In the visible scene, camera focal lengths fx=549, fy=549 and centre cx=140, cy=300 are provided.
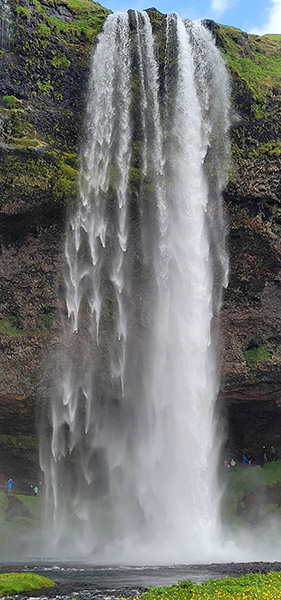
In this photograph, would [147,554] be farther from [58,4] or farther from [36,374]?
[58,4]

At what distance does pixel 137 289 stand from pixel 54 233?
5.78 m

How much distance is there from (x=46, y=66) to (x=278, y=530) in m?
29.5

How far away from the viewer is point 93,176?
106ft

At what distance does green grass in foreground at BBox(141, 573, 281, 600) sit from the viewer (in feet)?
39.0

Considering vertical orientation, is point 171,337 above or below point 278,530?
above

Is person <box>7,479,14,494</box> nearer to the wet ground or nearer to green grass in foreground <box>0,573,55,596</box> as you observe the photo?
the wet ground

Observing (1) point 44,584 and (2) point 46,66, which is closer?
(1) point 44,584

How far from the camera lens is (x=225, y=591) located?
41.4 feet

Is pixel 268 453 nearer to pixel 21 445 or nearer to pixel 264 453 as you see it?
pixel 264 453

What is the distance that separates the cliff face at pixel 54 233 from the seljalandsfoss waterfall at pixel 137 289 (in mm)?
862

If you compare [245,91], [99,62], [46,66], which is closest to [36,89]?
[46,66]

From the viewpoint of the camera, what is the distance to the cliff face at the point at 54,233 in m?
31.1

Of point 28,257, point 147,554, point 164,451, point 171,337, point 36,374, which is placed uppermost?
point 28,257

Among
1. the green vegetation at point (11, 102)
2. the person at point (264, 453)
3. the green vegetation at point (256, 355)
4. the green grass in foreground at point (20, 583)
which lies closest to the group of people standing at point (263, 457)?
the person at point (264, 453)
